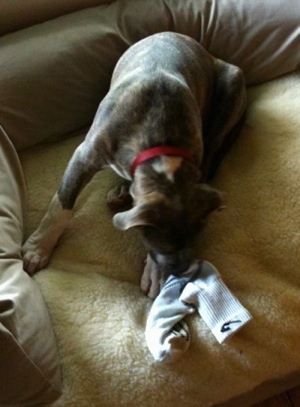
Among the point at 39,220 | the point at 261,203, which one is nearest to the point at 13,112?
the point at 39,220

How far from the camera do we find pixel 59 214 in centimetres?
195

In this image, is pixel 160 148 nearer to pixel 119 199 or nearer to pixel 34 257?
pixel 119 199

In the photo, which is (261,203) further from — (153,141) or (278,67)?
(278,67)

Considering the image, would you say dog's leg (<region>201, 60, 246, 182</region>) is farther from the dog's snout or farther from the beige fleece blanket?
the dog's snout

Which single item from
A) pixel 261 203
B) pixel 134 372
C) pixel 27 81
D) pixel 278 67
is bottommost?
pixel 134 372

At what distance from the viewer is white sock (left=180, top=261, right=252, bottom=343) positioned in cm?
167

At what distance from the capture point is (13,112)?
2.17 m

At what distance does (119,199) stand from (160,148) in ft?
1.23

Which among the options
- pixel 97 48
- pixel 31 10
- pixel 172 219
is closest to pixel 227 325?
pixel 172 219

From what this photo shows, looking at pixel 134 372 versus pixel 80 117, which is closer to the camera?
pixel 134 372

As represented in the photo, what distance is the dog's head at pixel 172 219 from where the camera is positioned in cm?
157

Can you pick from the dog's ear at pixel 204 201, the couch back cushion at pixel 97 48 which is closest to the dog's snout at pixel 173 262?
the dog's ear at pixel 204 201

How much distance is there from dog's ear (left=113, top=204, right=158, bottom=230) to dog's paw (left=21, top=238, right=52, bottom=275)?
0.46m

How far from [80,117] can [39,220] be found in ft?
1.55
